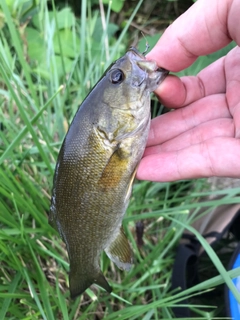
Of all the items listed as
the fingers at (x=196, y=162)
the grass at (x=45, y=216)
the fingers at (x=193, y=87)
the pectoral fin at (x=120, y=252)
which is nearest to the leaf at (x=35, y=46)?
the grass at (x=45, y=216)

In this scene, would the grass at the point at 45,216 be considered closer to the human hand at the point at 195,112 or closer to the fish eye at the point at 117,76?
the human hand at the point at 195,112

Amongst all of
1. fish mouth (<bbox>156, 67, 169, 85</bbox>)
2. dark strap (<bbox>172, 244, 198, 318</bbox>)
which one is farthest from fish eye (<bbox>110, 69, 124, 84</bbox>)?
dark strap (<bbox>172, 244, 198, 318</bbox>)

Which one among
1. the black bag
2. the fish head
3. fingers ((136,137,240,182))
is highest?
the fish head

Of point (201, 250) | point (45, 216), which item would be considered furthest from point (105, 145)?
point (201, 250)

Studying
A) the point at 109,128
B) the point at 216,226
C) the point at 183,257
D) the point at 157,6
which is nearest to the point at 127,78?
the point at 109,128

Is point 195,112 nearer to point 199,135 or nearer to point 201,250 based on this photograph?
point 199,135

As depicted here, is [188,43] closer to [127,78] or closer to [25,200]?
[127,78]

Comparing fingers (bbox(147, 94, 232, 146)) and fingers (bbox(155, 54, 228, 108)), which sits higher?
fingers (bbox(155, 54, 228, 108))

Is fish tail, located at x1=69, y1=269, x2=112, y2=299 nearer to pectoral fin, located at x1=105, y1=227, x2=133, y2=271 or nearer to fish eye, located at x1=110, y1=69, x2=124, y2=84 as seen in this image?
pectoral fin, located at x1=105, y1=227, x2=133, y2=271
